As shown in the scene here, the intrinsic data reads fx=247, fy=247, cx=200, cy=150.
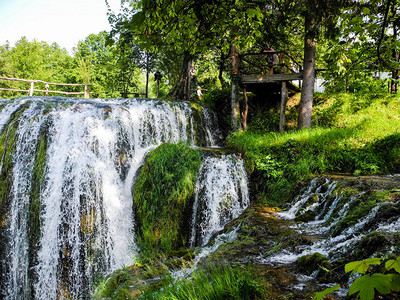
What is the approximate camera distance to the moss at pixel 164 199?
264 inches

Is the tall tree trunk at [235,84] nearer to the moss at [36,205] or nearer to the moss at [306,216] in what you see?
the moss at [306,216]

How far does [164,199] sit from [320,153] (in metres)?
5.09

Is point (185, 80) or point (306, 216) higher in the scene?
point (185, 80)

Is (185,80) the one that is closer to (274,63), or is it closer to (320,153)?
(274,63)

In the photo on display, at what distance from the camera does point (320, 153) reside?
310 inches

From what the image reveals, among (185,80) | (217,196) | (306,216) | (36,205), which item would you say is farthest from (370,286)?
(185,80)

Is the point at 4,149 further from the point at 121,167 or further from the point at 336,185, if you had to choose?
the point at 336,185

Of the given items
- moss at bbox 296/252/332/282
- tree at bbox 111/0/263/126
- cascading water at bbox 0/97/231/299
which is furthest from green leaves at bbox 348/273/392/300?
cascading water at bbox 0/97/231/299

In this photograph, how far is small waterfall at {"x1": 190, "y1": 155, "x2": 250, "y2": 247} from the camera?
272 inches

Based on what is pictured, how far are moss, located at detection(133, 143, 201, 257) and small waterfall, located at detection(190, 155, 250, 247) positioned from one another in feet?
0.86

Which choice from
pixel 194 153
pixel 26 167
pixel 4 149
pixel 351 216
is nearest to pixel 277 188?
pixel 194 153

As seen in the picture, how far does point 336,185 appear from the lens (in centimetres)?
557

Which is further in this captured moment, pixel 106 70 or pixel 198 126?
pixel 106 70

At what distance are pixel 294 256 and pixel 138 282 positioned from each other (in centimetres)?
218
